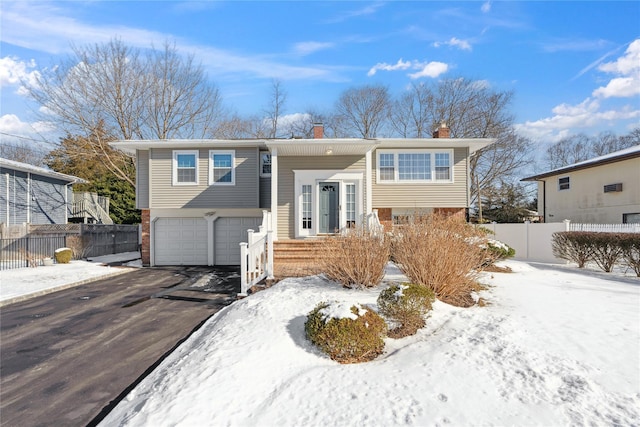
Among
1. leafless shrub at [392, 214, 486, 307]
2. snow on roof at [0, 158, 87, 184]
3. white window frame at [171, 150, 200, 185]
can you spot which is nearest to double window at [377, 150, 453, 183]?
leafless shrub at [392, 214, 486, 307]

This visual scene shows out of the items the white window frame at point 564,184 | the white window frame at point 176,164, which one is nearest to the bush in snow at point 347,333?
the white window frame at point 176,164

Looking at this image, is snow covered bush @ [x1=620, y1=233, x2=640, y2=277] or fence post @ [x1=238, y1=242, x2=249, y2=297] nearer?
fence post @ [x1=238, y1=242, x2=249, y2=297]

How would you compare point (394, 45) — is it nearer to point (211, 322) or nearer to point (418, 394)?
point (211, 322)

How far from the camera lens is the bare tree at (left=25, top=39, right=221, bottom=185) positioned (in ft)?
61.2

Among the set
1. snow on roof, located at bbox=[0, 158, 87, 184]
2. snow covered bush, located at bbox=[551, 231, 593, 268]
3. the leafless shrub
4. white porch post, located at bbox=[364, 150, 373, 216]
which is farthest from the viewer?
snow on roof, located at bbox=[0, 158, 87, 184]

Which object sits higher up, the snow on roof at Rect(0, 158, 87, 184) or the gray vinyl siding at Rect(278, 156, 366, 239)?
the snow on roof at Rect(0, 158, 87, 184)

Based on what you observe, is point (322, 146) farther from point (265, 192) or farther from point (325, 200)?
point (265, 192)

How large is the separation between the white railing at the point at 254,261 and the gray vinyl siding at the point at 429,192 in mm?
5899

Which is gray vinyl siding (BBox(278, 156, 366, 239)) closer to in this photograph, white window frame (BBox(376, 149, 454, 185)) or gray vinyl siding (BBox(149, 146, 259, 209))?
white window frame (BBox(376, 149, 454, 185))

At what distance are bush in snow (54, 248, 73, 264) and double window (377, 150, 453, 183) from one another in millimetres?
13130

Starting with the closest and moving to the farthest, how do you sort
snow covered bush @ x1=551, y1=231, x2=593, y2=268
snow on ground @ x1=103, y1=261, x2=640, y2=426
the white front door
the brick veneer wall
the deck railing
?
1. snow on ground @ x1=103, y1=261, x2=640, y2=426
2. snow covered bush @ x1=551, y1=231, x2=593, y2=268
3. the white front door
4. the brick veneer wall
5. the deck railing

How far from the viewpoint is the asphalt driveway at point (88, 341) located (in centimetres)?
366

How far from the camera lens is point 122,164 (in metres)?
22.3

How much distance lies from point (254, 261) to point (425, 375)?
4694mm
